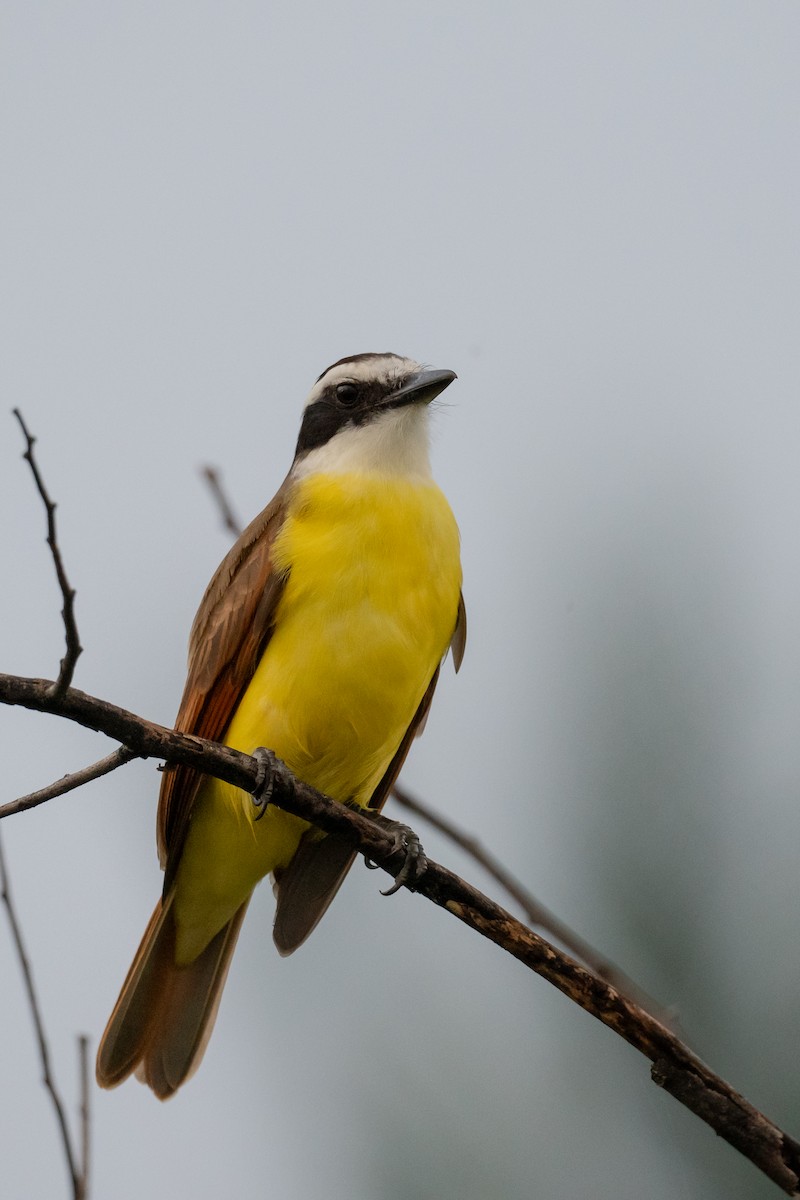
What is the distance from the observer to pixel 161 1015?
199 inches

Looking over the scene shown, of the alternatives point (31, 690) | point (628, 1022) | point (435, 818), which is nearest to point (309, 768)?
point (435, 818)

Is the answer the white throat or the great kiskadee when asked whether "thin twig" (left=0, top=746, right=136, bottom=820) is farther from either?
the white throat

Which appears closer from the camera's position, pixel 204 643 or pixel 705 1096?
pixel 705 1096

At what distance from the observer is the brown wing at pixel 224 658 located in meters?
4.55

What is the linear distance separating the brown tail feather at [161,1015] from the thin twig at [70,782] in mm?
2154

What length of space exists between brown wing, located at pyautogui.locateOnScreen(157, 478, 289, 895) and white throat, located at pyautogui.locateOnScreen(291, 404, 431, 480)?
0.32 m

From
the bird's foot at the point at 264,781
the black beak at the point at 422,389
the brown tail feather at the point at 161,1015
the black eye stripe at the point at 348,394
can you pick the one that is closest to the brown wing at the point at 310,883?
the brown tail feather at the point at 161,1015

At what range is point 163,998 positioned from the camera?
509 centimetres

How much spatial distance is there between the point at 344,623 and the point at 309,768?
0.60 meters

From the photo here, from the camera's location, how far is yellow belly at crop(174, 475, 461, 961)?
14.5ft

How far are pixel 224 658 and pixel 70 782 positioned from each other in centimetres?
177

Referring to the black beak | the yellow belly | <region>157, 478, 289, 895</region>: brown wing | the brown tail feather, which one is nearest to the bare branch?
the yellow belly

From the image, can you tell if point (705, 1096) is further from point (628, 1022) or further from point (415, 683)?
point (415, 683)

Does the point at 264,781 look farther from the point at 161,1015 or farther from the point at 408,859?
the point at 161,1015
